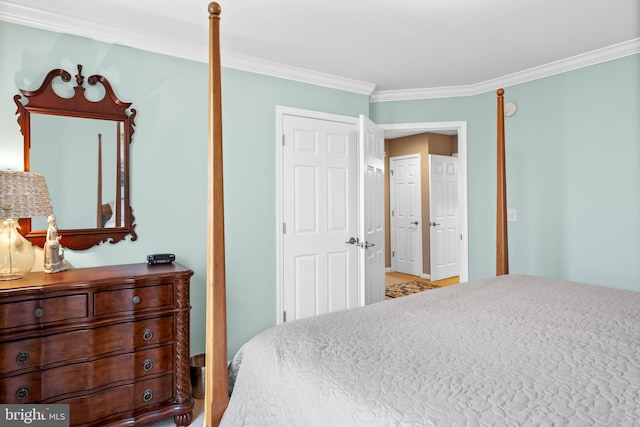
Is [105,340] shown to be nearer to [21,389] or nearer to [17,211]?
[21,389]

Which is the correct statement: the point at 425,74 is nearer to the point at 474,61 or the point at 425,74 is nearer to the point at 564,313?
the point at 474,61

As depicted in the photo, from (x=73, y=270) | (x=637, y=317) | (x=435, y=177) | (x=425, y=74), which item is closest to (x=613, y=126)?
(x=425, y=74)

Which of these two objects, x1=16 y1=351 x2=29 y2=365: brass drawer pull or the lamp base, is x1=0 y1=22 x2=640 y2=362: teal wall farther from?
x1=16 y1=351 x2=29 y2=365: brass drawer pull

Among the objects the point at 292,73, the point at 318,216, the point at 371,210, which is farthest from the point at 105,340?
the point at 292,73

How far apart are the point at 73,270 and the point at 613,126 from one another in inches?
149

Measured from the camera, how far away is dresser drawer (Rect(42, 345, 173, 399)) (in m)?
1.83

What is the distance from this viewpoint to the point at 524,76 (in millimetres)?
3266

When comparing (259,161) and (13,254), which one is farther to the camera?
(259,161)

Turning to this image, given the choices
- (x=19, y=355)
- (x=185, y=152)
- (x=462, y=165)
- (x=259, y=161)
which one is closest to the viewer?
(x=19, y=355)

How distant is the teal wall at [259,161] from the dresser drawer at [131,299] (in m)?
0.51

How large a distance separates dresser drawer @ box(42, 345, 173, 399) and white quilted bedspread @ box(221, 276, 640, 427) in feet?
3.01

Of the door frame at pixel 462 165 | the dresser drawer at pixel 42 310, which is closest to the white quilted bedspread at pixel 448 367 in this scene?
the dresser drawer at pixel 42 310

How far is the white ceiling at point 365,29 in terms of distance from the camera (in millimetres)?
2148

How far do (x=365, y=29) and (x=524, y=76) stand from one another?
170 cm
